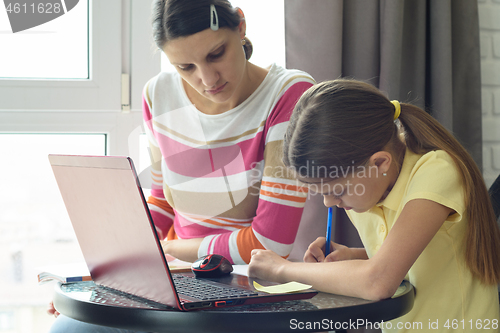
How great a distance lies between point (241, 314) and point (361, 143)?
1.40 ft

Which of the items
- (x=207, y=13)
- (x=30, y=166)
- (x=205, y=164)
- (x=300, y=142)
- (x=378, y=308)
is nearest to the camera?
(x=378, y=308)

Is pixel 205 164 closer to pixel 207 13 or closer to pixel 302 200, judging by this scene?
pixel 302 200

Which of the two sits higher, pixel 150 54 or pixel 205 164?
pixel 150 54

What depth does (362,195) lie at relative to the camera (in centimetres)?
90

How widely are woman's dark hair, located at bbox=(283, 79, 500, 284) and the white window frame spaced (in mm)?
913

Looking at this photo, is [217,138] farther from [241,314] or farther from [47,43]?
[47,43]

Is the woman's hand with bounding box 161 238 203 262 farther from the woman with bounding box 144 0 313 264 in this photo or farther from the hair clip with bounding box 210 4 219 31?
the hair clip with bounding box 210 4 219 31

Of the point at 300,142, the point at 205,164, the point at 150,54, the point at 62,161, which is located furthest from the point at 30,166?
the point at 300,142

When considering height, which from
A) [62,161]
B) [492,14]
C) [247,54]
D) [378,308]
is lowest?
[378,308]

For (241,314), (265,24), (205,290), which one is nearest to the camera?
(241,314)

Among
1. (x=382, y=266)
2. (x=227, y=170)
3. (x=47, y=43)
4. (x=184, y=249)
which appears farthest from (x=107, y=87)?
(x=382, y=266)

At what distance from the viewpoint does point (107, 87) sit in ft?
5.45

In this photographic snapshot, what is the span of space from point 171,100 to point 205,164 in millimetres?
232

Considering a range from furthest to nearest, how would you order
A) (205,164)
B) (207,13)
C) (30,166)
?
(30,166) → (205,164) → (207,13)
